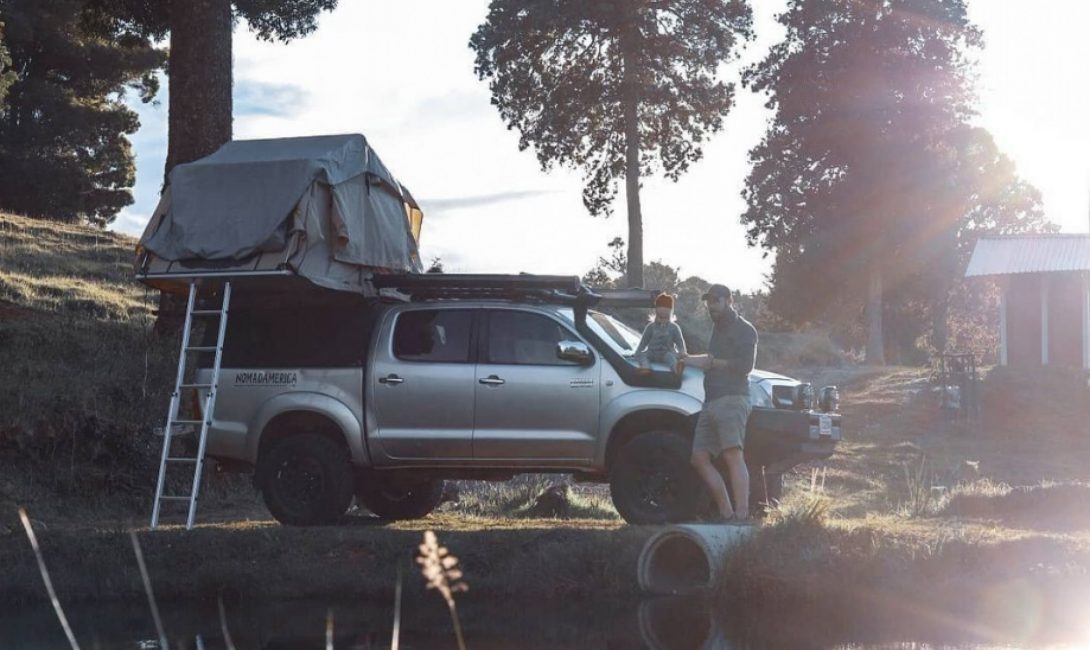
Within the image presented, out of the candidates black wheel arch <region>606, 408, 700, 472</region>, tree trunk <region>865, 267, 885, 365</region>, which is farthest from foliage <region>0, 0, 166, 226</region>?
black wheel arch <region>606, 408, 700, 472</region>

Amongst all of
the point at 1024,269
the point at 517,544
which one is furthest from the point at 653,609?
the point at 1024,269

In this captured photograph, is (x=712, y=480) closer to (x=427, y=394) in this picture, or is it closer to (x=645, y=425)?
(x=645, y=425)

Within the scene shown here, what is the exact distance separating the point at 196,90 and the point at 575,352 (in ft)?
34.5

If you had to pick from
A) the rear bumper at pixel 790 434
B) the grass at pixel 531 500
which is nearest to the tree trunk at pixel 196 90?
the grass at pixel 531 500

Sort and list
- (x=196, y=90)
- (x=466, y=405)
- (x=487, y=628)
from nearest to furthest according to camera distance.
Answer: (x=487, y=628), (x=466, y=405), (x=196, y=90)

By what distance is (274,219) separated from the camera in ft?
39.7

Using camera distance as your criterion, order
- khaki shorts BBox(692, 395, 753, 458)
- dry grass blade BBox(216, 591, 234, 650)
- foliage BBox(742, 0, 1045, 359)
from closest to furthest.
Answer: dry grass blade BBox(216, 591, 234, 650)
khaki shorts BBox(692, 395, 753, 458)
foliage BBox(742, 0, 1045, 359)

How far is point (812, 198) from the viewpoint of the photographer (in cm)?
4978

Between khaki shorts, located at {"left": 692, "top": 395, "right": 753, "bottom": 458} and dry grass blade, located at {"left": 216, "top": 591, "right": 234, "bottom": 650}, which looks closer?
dry grass blade, located at {"left": 216, "top": 591, "right": 234, "bottom": 650}

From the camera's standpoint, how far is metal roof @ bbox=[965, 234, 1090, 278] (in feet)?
125

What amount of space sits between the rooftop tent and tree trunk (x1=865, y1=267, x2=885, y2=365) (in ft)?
127

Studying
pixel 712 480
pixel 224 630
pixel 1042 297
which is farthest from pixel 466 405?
pixel 1042 297

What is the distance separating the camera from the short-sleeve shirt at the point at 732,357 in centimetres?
1138

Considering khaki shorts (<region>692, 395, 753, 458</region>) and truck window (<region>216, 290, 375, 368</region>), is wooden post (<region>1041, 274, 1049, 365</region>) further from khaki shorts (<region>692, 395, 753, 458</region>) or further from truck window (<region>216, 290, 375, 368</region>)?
truck window (<region>216, 290, 375, 368</region>)
